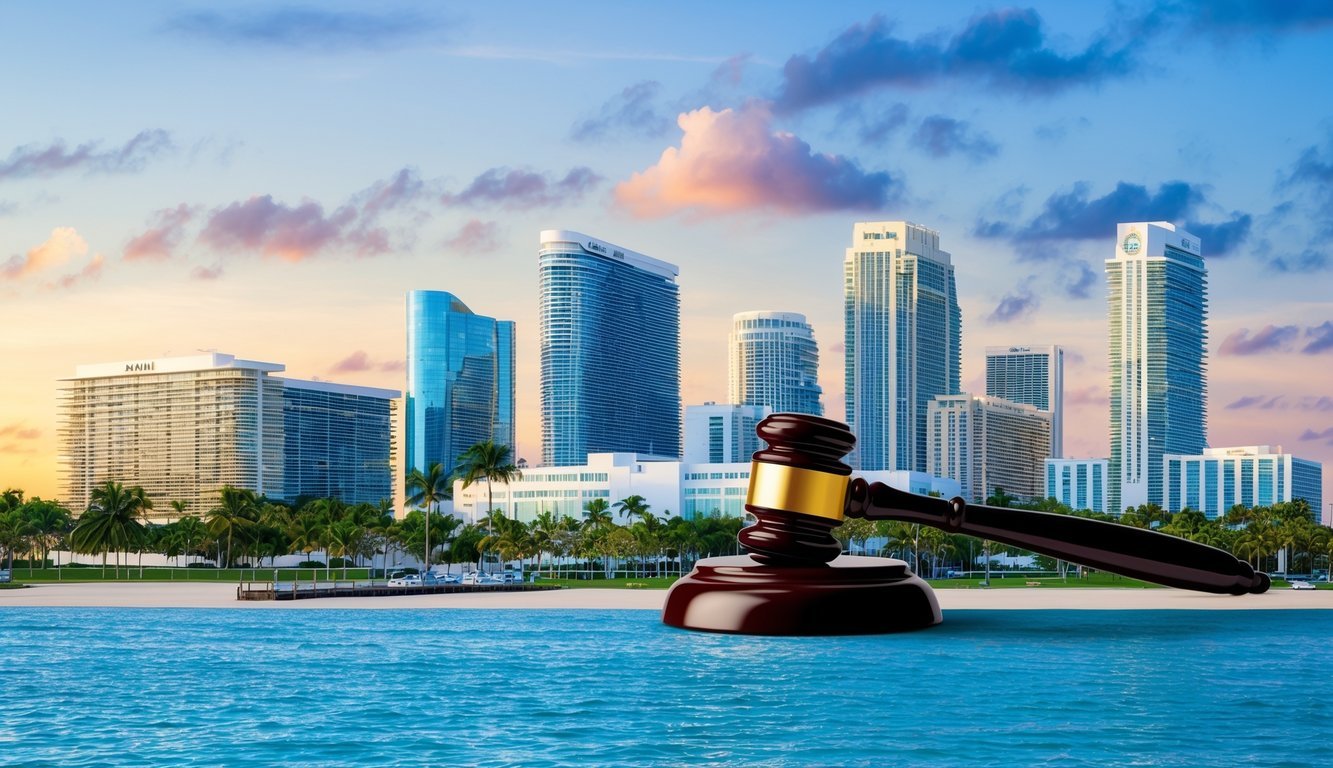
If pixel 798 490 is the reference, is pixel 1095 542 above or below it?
below

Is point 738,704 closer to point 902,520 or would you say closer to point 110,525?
point 902,520

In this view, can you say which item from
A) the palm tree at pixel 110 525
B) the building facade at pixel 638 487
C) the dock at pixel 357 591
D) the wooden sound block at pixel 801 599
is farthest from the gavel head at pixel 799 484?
the building facade at pixel 638 487

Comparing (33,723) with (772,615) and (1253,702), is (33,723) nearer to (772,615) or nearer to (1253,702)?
(772,615)

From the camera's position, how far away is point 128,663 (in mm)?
17219

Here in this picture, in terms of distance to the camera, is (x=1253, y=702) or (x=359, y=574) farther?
(x=359, y=574)

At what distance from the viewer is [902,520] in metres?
9.95

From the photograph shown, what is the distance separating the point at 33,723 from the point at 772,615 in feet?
17.1

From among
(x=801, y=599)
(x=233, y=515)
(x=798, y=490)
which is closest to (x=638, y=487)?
(x=233, y=515)

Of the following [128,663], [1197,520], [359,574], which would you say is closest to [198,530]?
[359,574]

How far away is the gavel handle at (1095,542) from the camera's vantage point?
9.40m

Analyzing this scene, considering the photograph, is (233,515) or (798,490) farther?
(233,515)

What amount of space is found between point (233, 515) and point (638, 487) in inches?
2027

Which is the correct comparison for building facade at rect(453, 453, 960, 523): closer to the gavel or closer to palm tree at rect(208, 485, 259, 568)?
palm tree at rect(208, 485, 259, 568)

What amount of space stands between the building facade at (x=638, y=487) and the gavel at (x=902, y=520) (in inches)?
5322
